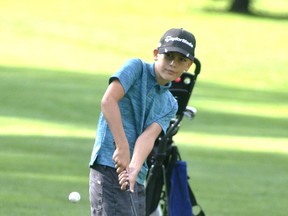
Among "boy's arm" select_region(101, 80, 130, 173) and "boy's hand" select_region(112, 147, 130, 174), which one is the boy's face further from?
"boy's hand" select_region(112, 147, 130, 174)

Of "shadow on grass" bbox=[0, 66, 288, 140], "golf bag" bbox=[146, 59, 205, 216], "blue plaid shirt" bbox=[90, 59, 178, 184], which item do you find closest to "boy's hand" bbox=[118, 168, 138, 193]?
"blue plaid shirt" bbox=[90, 59, 178, 184]

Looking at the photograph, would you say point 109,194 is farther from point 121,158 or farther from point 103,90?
point 103,90

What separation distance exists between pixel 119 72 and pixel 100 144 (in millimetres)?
427

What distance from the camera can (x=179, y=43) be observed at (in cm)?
645

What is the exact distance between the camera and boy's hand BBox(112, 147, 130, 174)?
617 centimetres

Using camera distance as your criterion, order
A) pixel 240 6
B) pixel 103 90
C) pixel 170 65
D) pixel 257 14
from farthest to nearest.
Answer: pixel 240 6 → pixel 257 14 → pixel 103 90 → pixel 170 65

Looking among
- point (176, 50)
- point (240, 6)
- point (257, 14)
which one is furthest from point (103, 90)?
point (240, 6)

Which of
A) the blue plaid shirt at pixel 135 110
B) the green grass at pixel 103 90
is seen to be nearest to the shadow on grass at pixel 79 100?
the green grass at pixel 103 90

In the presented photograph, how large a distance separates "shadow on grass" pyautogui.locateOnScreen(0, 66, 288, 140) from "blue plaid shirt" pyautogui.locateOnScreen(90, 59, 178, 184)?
31.6ft

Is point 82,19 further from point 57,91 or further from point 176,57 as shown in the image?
point 176,57

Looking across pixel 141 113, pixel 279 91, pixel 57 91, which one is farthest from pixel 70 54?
pixel 141 113

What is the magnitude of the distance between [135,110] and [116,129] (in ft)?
1.15

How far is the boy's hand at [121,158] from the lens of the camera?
6172 mm

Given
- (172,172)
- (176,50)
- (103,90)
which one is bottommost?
(103,90)
